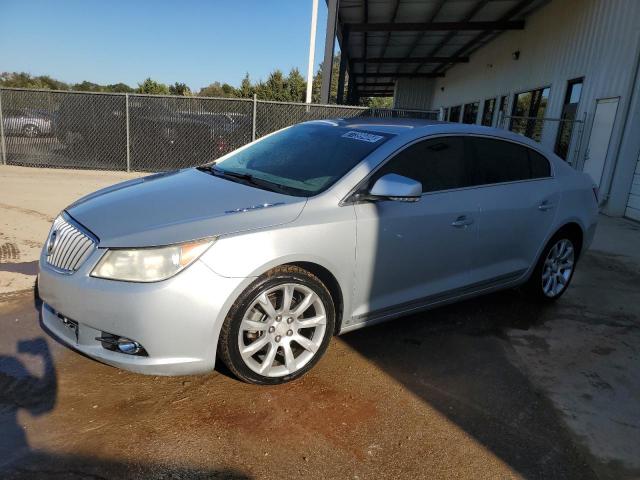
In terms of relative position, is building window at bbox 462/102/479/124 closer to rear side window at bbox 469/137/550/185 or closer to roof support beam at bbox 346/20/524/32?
roof support beam at bbox 346/20/524/32

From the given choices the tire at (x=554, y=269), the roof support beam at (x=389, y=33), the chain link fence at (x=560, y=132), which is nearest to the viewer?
the tire at (x=554, y=269)

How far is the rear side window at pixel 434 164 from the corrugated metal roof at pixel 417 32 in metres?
12.7

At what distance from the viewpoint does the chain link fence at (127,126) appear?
10961 millimetres

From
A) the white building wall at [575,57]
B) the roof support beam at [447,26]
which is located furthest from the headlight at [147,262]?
the roof support beam at [447,26]

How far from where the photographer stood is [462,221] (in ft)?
11.5

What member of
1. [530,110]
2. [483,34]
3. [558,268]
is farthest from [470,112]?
[558,268]

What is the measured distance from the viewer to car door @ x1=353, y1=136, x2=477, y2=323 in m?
3.08

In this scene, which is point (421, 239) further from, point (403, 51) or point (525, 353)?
point (403, 51)

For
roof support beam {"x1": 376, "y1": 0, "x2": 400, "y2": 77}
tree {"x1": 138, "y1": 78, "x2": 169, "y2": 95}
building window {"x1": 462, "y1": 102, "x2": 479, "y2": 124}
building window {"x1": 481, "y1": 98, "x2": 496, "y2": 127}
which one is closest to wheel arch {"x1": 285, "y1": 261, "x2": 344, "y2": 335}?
roof support beam {"x1": 376, "y1": 0, "x2": 400, "y2": 77}

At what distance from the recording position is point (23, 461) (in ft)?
7.27

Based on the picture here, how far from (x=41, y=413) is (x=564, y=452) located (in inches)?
110

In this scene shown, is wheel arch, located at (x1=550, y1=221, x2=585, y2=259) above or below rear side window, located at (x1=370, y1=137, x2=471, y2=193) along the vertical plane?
below

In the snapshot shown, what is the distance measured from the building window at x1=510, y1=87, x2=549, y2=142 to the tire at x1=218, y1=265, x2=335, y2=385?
12.3m

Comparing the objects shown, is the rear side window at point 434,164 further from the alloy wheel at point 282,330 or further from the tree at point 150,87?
the tree at point 150,87
